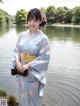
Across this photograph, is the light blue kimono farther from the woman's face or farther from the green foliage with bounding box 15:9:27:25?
the green foliage with bounding box 15:9:27:25

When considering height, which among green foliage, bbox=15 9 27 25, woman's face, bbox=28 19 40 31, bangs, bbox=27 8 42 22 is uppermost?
bangs, bbox=27 8 42 22

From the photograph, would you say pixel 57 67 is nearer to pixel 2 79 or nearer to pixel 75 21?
pixel 2 79

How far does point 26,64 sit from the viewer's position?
321 centimetres

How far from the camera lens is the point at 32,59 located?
3.24 metres

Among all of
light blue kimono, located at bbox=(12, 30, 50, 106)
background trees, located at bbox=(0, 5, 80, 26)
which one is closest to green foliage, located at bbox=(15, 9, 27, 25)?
background trees, located at bbox=(0, 5, 80, 26)

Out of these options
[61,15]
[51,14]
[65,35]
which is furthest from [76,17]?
[65,35]

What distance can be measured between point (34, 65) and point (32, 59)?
7 centimetres

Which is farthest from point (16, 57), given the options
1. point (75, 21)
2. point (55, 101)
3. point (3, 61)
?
point (75, 21)

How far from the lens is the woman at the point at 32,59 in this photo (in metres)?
3.19

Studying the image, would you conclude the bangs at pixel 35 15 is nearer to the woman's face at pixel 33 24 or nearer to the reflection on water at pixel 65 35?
the woman's face at pixel 33 24

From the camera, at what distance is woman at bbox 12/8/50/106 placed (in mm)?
3193

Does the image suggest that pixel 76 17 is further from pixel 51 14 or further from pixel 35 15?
pixel 35 15

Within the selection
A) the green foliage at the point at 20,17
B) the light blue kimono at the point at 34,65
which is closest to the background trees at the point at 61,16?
the green foliage at the point at 20,17

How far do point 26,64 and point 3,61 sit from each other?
7.61 metres
